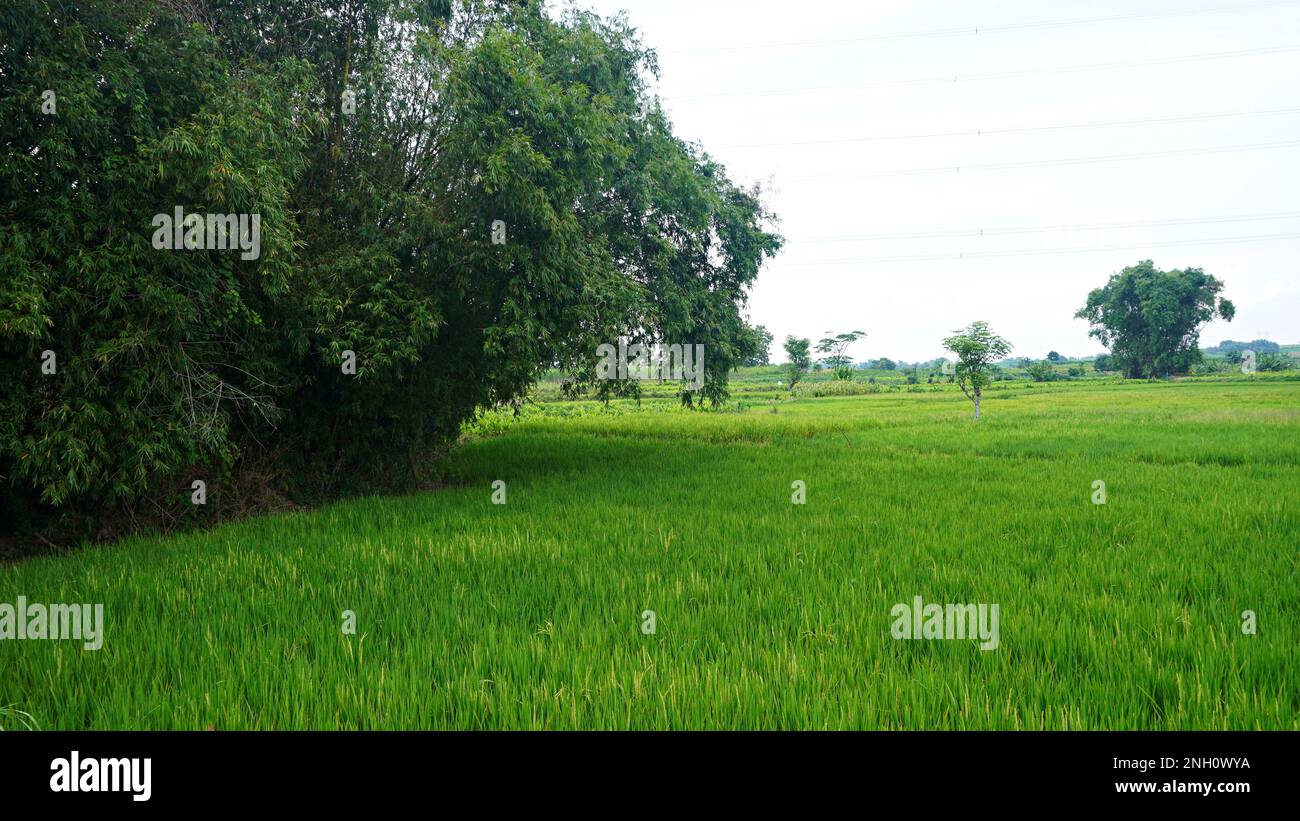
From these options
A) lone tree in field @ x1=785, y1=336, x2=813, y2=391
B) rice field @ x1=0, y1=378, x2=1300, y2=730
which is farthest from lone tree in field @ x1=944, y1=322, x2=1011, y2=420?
lone tree in field @ x1=785, y1=336, x2=813, y2=391

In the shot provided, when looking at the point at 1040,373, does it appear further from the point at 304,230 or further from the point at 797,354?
the point at 304,230

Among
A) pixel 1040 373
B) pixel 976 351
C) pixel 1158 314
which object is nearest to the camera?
pixel 976 351

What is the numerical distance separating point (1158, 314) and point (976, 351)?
Answer: 52.8 m

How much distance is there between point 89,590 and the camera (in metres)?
5.80

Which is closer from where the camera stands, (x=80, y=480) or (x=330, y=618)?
(x=330, y=618)

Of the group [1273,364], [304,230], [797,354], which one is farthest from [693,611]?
[1273,364]

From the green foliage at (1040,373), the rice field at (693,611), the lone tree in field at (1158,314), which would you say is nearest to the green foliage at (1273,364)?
the lone tree in field at (1158,314)

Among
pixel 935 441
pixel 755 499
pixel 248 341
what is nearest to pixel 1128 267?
pixel 935 441

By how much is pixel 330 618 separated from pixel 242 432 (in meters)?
6.79

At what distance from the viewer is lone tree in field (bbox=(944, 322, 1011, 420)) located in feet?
87.9

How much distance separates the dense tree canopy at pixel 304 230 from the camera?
702 centimetres

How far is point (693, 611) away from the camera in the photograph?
507cm

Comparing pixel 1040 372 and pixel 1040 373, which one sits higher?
pixel 1040 372
